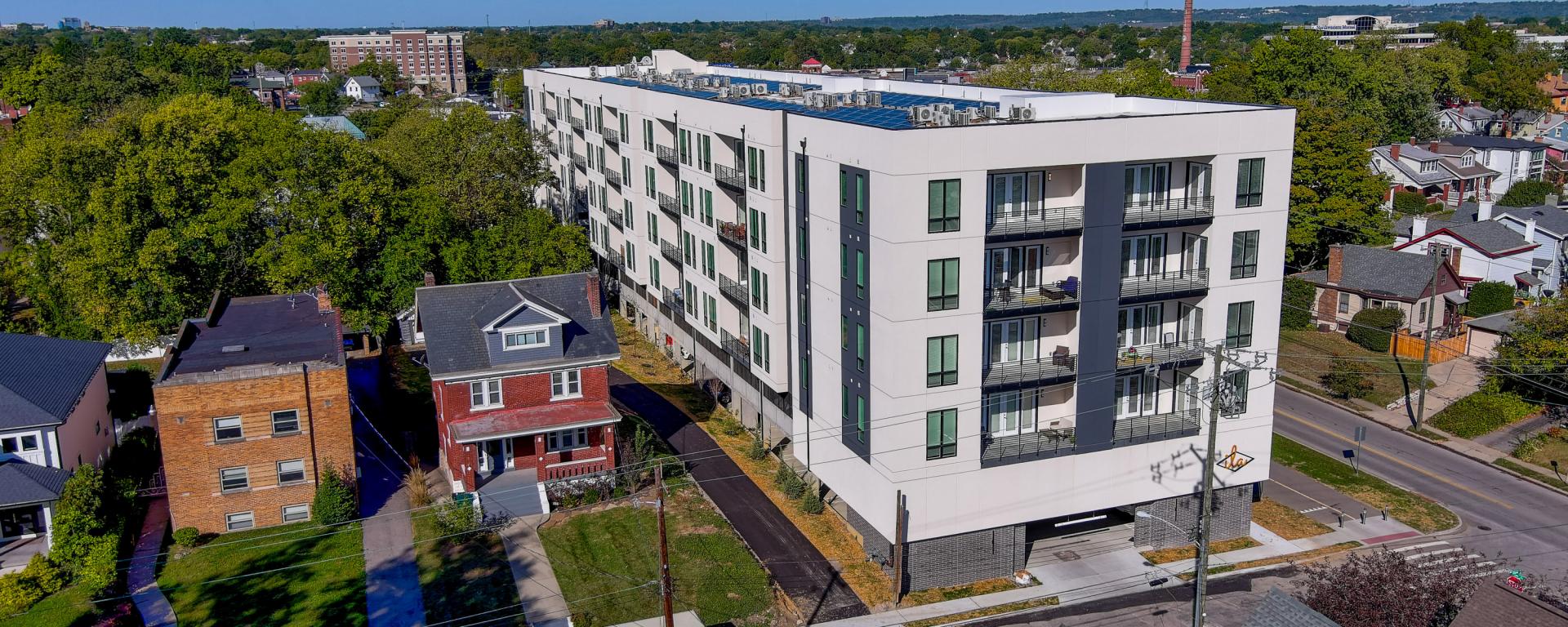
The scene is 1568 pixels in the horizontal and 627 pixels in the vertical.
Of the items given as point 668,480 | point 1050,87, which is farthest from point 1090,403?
point 1050,87

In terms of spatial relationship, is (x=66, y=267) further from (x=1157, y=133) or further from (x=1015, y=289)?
(x=1157, y=133)

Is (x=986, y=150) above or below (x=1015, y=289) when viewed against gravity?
above

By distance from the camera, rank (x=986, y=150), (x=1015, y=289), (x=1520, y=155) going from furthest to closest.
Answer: (x=1520, y=155), (x=1015, y=289), (x=986, y=150)

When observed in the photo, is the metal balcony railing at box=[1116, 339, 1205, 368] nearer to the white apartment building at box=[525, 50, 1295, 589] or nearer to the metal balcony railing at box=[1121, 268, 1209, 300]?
the white apartment building at box=[525, 50, 1295, 589]

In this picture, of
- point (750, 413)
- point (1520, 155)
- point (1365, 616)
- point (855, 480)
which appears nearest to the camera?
point (1365, 616)

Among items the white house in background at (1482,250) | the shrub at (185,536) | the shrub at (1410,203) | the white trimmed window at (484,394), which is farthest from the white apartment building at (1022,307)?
the shrub at (1410,203)
